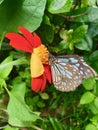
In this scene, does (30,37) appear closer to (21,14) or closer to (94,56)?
(21,14)

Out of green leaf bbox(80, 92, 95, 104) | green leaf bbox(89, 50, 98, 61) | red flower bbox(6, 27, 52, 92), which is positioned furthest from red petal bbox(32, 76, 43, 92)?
green leaf bbox(89, 50, 98, 61)

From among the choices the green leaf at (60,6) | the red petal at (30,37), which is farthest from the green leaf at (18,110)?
the green leaf at (60,6)

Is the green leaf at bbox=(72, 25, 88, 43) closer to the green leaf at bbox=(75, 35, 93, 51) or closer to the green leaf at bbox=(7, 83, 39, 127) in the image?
the green leaf at bbox=(75, 35, 93, 51)

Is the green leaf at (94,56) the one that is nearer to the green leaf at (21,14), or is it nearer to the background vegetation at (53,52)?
the background vegetation at (53,52)

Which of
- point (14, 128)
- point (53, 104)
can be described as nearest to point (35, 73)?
point (14, 128)

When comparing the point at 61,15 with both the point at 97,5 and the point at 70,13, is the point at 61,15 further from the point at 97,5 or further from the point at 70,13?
the point at 97,5
